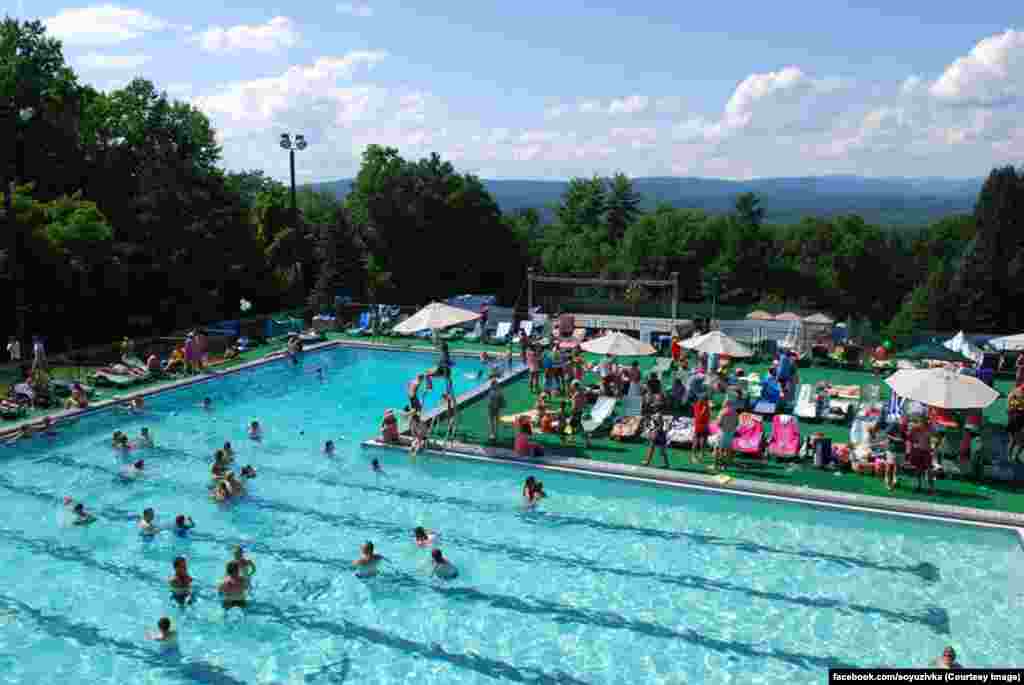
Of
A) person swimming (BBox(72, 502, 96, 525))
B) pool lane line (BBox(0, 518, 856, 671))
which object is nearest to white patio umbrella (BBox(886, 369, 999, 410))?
pool lane line (BBox(0, 518, 856, 671))

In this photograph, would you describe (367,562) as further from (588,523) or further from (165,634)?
(588,523)

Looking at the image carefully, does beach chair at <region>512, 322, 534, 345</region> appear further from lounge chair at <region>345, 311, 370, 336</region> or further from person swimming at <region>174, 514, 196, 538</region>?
person swimming at <region>174, 514, 196, 538</region>

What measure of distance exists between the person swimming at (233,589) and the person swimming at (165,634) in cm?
79

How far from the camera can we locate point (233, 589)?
31.8 feet

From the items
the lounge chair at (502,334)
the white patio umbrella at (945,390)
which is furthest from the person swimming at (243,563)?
the lounge chair at (502,334)

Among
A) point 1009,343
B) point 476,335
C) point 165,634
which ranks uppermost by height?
point 1009,343

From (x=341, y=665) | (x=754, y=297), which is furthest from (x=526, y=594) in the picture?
(x=754, y=297)

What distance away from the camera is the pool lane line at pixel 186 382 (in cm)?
1652

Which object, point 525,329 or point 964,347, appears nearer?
point 964,347

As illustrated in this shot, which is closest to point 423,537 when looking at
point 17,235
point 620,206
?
point 17,235

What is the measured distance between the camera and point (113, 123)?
3183 cm

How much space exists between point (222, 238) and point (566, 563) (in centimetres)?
2334

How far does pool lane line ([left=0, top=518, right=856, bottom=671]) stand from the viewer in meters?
8.48

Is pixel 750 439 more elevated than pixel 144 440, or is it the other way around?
pixel 750 439
